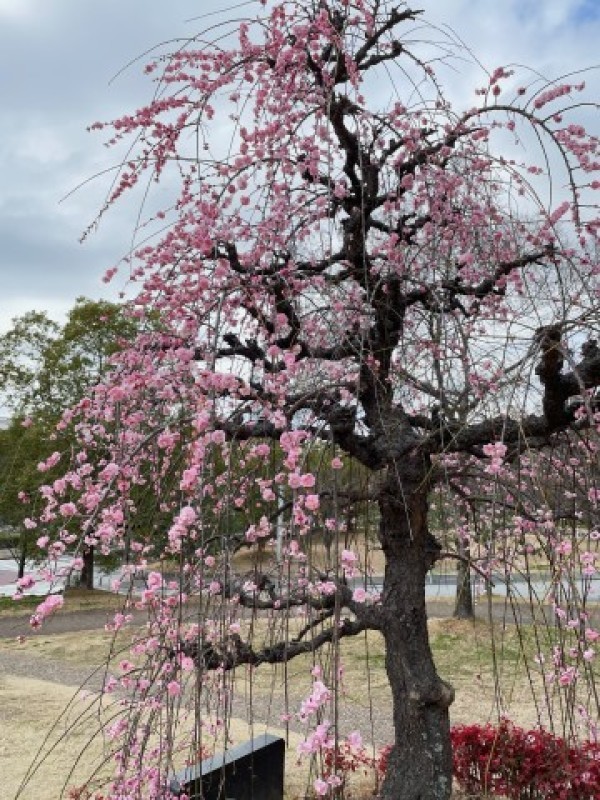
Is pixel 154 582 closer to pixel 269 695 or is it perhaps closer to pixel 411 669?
pixel 411 669

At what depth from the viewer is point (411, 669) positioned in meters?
2.78

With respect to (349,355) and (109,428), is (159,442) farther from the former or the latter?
(109,428)

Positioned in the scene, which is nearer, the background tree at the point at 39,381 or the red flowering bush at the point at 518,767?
the red flowering bush at the point at 518,767

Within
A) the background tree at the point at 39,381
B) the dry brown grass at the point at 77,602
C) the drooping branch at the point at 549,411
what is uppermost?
the background tree at the point at 39,381

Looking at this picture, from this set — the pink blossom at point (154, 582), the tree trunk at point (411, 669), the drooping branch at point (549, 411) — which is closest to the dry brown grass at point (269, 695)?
the tree trunk at point (411, 669)

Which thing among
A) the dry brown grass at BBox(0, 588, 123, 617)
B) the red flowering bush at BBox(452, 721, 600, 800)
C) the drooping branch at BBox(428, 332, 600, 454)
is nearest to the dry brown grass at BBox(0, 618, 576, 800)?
the red flowering bush at BBox(452, 721, 600, 800)

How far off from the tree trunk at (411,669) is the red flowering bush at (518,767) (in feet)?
1.48

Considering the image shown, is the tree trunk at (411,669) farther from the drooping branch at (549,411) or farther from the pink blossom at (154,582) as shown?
the pink blossom at (154,582)

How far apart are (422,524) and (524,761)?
1389 millimetres

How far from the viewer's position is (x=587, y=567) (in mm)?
2451

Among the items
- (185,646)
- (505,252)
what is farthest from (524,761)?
(505,252)

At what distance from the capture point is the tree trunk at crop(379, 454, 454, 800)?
2746 mm

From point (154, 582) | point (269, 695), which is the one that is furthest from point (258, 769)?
point (269, 695)

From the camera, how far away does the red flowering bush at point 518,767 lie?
3.14 m
